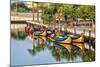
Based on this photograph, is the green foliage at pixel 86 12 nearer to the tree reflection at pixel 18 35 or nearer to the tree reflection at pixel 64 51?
the tree reflection at pixel 64 51

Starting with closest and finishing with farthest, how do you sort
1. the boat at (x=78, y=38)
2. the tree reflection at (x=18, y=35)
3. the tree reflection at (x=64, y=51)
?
1. the tree reflection at (x=18, y=35)
2. the tree reflection at (x=64, y=51)
3. the boat at (x=78, y=38)

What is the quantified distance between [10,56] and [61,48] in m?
0.67

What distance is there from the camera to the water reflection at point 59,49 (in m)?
2.37

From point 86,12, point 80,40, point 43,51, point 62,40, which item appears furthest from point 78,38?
point 43,51

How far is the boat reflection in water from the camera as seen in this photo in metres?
2.33

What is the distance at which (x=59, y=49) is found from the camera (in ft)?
8.17

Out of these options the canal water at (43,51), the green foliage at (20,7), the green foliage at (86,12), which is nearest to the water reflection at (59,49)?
the canal water at (43,51)

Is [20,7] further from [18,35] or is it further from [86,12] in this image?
[86,12]

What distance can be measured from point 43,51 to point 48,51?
7 centimetres

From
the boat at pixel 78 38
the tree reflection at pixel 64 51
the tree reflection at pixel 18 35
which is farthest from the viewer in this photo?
the boat at pixel 78 38
